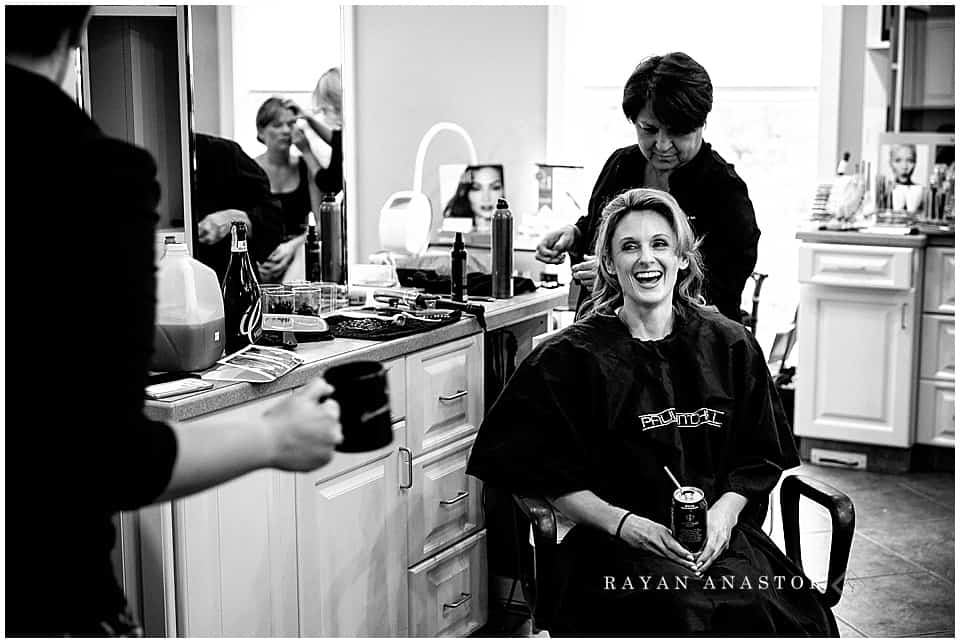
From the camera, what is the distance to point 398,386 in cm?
265

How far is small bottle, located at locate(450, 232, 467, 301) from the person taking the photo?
3.01m

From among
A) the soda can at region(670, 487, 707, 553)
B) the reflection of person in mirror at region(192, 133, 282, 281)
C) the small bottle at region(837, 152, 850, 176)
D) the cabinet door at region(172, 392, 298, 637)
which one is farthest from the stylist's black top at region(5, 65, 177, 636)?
the small bottle at region(837, 152, 850, 176)

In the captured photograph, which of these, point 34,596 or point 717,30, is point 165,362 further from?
point 717,30

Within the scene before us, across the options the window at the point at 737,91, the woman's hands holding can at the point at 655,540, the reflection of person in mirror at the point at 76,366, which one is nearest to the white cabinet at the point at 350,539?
the woman's hands holding can at the point at 655,540

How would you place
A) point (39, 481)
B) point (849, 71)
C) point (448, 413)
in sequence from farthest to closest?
point (849, 71), point (448, 413), point (39, 481)

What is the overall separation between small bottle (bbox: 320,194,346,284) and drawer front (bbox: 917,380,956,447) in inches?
103

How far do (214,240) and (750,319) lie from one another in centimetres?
264

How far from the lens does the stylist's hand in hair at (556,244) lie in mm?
2986

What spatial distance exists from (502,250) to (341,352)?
77 centimetres

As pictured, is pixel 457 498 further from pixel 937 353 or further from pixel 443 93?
pixel 443 93

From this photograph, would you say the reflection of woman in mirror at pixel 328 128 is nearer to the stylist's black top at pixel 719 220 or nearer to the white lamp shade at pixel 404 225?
the white lamp shade at pixel 404 225

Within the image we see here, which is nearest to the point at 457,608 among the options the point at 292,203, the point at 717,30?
the point at 292,203

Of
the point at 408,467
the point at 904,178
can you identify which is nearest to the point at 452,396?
the point at 408,467

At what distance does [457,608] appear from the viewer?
3006 millimetres
